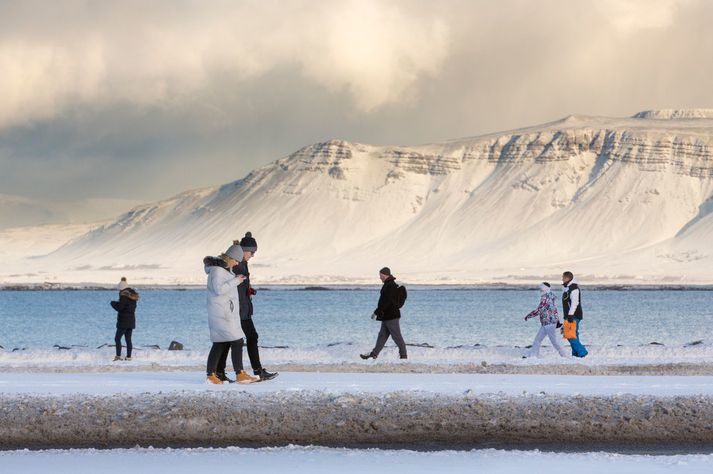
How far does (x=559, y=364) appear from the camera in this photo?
18.8 m

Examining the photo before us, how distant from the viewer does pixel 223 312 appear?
46.7ft

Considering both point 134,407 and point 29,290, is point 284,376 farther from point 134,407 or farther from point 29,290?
point 29,290

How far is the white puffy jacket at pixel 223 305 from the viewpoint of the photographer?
1411 cm

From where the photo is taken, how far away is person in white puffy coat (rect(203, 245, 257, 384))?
46.4 feet

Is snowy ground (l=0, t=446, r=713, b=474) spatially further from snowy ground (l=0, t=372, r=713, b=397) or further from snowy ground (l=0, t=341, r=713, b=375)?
snowy ground (l=0, t=341, r=713, b=375)

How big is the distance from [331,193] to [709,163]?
54.7m

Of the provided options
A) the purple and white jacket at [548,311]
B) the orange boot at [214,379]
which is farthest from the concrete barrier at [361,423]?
the purple and white jacket at [548,311]

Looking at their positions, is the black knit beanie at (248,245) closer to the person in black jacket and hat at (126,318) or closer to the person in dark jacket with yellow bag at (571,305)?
the person in dark jacket with yellow bag at (571,305)

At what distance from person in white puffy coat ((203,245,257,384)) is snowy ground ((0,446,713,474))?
3059mm

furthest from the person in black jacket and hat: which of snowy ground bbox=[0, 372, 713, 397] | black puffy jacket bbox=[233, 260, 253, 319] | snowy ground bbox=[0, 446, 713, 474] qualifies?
Result: snowy ground bbox=[0, 446, 713, 474]

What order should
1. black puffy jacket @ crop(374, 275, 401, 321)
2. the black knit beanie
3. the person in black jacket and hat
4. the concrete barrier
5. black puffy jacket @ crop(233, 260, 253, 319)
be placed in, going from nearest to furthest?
the concrete barrier < black puffy jacket @ crop(233, 260, 253, 319) < the black knit beanie < black puffy jacket @ crop(374, 275, 401, 321) < the person in black jacket and hat

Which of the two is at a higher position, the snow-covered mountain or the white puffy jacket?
the snow-covered mountain

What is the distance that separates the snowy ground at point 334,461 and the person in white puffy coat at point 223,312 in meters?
3.06

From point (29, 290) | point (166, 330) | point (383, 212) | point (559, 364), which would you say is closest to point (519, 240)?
point (383, 212)
